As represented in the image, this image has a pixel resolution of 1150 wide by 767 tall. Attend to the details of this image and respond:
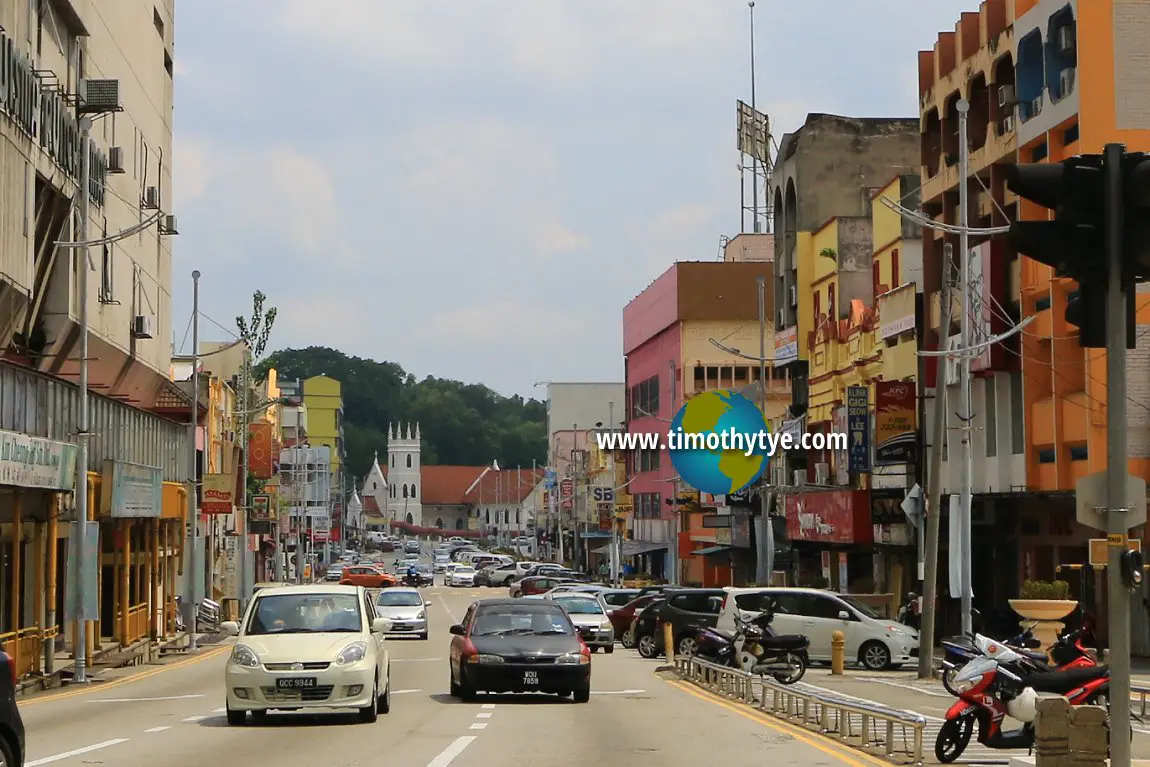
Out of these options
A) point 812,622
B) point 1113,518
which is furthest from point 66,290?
point 1113,518

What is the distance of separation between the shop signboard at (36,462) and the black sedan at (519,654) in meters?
8.56

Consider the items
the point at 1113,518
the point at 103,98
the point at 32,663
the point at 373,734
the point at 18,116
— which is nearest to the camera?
the point at 1113,518

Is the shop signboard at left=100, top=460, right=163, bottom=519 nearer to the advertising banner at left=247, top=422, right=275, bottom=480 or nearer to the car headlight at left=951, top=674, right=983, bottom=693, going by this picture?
the car headlight at left=951, top=674, right=983, bottom=693

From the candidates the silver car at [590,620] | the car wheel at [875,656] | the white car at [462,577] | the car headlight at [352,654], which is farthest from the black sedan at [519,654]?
the white car at [462,577]

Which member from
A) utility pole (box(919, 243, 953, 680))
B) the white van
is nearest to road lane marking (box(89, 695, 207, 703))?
the white van

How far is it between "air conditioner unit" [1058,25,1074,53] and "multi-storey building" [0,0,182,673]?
20.9 meters

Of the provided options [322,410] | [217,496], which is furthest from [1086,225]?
[322,410]

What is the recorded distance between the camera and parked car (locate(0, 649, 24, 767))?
11.3m

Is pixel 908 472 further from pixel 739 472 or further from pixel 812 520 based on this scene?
pixel 739 472

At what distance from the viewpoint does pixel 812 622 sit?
36.0 m

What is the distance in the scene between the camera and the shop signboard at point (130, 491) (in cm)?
3875

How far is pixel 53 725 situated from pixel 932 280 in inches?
1271

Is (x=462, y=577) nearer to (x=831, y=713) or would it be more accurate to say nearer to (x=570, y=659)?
(x=570, y=659)

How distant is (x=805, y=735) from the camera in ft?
65.5
